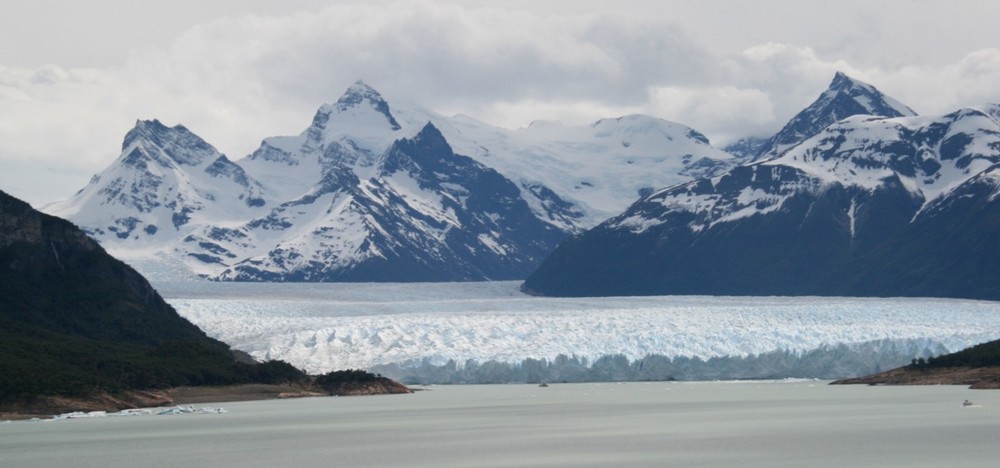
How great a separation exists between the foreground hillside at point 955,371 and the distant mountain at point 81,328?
33971 millimetres

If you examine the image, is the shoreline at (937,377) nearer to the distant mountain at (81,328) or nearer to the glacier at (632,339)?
the glacier at (632,339)

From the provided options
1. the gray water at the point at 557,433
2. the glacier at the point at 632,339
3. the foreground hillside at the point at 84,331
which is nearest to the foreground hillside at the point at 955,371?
the gray water at the point at 557,433

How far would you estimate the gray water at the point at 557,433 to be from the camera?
155 feet

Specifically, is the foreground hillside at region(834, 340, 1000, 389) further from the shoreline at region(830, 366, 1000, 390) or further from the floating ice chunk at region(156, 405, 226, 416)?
the floating ice chunk at region(156, 405, 226, 416)

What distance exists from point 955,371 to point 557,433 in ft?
128

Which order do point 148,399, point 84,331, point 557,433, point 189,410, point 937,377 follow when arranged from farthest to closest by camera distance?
point 84,331, point 937,377, point 148,399, point 189,410, point 557,433

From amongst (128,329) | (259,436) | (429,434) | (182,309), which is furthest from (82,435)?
(182,309)

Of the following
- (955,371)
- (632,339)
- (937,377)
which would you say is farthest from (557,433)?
(632,339)

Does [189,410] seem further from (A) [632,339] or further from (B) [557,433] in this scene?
(A) [632,339]

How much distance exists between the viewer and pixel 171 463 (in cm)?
4844

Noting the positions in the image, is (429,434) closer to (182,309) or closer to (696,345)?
(696,345)

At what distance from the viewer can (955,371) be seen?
3479 inches

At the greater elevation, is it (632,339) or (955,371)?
(632,339)

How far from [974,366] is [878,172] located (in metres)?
115
